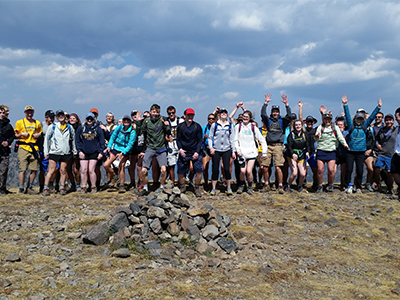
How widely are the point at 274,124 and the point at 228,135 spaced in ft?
9.29

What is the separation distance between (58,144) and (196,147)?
20.5 feet

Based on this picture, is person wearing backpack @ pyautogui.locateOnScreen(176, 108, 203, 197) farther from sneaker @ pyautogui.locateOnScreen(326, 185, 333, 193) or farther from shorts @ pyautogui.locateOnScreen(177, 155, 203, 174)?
sneaker @ pyautogui.locateOnScreen(326, 185, 333, 193)

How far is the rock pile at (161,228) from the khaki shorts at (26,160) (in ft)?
22.9

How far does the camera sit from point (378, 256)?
808cm

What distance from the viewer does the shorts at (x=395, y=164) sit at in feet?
44.8

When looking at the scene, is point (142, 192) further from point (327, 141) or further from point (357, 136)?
point (357, 136)

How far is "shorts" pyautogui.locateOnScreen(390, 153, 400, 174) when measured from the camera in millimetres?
13641

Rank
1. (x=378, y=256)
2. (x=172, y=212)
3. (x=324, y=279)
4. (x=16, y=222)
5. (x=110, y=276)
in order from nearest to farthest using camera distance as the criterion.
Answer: (x=110, y=276), (x=324, y=279), (x=378, y=256), (x=172, y=212), (x=16, y=222)

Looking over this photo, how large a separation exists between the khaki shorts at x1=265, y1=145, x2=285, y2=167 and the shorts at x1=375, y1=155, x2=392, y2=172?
498 cm

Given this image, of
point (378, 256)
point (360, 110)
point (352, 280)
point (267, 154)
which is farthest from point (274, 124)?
point (352, 280)

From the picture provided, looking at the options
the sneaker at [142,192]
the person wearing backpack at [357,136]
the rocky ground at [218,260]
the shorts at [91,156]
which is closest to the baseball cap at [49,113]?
the shorts at [91,156]

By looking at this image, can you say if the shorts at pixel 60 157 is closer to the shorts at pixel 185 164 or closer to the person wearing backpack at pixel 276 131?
the shorts at pixel 185 164

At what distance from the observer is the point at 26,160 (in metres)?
13.6

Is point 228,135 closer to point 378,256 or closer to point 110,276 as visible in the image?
point 378,256
